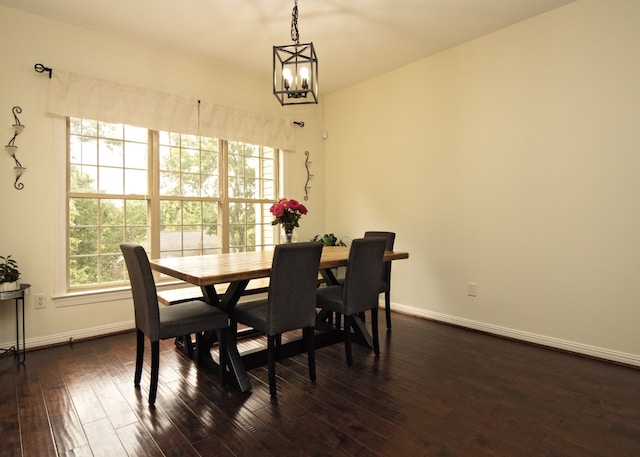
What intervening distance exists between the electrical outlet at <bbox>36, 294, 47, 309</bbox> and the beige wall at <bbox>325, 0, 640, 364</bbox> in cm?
350

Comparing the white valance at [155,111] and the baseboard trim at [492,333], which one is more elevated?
the white valance at [155,111]

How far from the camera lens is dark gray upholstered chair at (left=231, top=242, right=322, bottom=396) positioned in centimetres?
221

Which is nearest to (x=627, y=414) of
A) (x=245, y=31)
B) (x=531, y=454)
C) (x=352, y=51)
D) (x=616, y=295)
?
(x=531, y=454)

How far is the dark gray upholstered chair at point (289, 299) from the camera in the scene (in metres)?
2.21

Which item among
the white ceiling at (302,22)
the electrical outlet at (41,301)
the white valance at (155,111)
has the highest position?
the white ceiling at (302,22)

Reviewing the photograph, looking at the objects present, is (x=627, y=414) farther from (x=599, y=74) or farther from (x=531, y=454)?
(x=599, y=74)

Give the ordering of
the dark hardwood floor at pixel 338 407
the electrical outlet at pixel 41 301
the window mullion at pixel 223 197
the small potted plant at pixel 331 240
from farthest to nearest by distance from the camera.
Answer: the small potted plant at pixel 331 240 < the window mullion at pixel 223 197 < the electrical outlet at pixel 41 301 < the dark hardwood floor at pixel 338 407

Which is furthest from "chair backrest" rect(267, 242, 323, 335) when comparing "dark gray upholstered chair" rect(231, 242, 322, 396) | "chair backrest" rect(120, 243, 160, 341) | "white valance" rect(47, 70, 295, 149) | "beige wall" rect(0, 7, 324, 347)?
"white valance" rect(47, 70, 295, 149)

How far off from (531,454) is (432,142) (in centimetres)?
306

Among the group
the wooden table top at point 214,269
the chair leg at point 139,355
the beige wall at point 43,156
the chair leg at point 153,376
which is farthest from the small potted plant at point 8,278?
the chair leg at point 153,376

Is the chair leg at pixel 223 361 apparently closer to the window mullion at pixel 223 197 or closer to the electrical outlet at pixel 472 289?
the window mullion at pixel 223 197

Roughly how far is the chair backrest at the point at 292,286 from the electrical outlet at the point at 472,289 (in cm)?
201

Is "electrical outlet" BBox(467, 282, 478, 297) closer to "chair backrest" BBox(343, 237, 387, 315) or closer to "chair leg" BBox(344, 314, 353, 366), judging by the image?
"chair backrest" BBox(343, 237, 387, 315)

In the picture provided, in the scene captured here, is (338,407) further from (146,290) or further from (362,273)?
(146,290)
